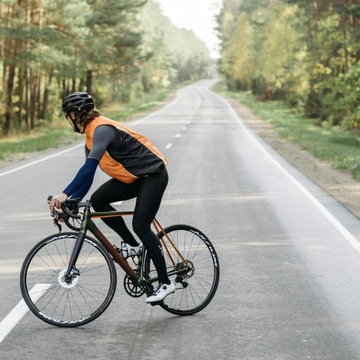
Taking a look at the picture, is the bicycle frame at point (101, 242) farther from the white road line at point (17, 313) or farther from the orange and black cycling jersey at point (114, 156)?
the white road line at point (17, 313)

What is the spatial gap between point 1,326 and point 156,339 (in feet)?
4.08

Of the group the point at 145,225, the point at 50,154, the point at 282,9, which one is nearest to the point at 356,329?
the point at 145,225

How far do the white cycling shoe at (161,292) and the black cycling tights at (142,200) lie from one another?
→ 18 cm

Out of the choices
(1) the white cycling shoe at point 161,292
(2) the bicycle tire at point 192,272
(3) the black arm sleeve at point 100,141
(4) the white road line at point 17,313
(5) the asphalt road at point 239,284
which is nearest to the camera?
(5) the asphalt road at point 239,284

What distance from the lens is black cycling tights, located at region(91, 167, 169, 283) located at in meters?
5.90

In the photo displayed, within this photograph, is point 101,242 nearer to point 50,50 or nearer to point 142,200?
point 142,200

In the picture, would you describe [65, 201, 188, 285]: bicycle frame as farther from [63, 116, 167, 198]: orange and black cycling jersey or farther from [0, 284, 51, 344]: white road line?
[0, 284, 51, 344]: white road line

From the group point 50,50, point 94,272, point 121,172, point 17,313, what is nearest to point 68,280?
point 94,272

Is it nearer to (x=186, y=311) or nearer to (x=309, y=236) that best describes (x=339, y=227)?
(x=309, y=236)

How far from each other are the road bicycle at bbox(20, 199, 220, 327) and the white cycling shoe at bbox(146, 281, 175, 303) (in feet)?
0.19

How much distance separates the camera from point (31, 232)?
10086 mm

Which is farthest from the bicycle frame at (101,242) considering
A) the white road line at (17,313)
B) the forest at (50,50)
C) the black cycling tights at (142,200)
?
the forest at (50,50)

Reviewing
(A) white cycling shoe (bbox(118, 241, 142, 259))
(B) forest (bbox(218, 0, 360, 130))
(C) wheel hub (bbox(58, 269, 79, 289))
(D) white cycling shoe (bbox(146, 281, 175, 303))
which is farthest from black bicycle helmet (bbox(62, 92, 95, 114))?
(B) forest (bbox(218, 0, 360, 130))

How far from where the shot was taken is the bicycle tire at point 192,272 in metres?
6.26
